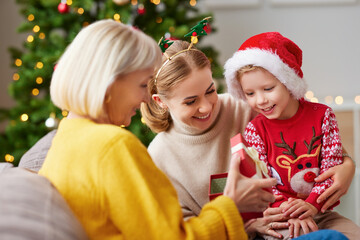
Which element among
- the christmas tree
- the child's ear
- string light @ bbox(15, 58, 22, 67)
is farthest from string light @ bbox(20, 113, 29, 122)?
the child's ear

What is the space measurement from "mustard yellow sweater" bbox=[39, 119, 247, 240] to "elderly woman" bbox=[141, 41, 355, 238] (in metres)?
0.57

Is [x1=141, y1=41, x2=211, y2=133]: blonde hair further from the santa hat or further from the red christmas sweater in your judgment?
the red christmas sweater

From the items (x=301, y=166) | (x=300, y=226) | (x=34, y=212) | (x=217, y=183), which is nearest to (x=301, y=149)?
(x=301, y=166)

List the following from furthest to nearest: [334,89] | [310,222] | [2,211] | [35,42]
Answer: [334,89], [35,42], [310,222], [2,211]

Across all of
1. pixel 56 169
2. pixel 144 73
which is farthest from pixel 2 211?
pixel 144 73

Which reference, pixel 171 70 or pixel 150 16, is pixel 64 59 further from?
pixel 150 16

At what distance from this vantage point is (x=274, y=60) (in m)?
1.54

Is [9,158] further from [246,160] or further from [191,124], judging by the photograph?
[246,160]

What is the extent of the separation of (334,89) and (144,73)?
9.98 ft

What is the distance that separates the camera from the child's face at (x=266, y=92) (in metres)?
1.57

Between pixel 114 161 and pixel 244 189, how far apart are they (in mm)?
374

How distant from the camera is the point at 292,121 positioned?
1638mm

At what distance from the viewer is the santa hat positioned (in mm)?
1552

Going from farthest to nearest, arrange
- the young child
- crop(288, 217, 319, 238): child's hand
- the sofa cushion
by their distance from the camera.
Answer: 1. the young child
2. crop(288, 217, 319, 238): child's hand
3. the sofa cushion
